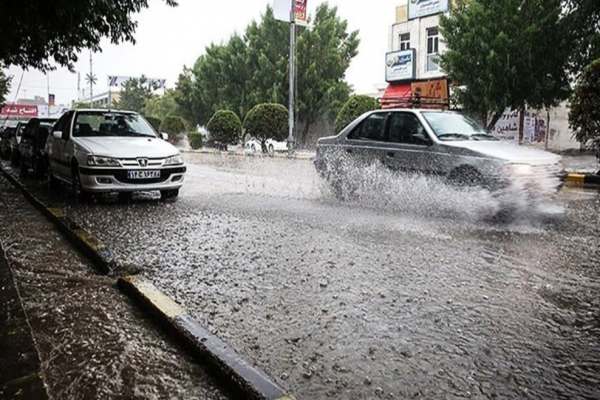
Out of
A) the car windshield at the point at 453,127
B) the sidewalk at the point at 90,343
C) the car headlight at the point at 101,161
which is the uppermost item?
the car windshield at the point at 453,127

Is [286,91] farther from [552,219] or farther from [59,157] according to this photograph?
[552,219]

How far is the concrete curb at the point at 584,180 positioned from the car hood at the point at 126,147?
9.49 metres

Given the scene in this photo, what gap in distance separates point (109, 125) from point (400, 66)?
2449 centimetres

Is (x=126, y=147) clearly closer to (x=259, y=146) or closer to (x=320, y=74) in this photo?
(x=259, y=146)

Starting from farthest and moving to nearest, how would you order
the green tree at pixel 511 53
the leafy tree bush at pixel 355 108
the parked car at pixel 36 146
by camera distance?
1. the leafy tree bush at pixel 355 108
2. the green tree at pixel 511 53
3. the parked car at pixel 36 146

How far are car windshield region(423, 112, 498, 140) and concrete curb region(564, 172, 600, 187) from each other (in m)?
5.53

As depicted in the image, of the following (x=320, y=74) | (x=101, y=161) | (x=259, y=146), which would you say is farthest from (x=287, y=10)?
(x=101, y=161)

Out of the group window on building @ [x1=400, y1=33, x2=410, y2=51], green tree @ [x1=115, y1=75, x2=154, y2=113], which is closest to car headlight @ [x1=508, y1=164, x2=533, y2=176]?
window on building @ [x1=400, y1=33, x2=410, y2=51]

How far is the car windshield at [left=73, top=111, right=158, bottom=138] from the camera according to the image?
9.23 meters

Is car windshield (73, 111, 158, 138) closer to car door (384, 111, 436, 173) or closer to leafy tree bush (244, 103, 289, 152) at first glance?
car door (384, 111, 436, 173)

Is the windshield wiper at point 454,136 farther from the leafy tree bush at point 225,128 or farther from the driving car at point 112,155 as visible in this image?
the leafy tree bush at point 225,128

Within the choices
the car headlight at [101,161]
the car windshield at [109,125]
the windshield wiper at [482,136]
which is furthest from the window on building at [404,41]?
the car headlight at [101,161]

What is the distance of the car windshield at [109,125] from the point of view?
30.3 ft

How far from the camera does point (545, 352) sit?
2.86 metres
